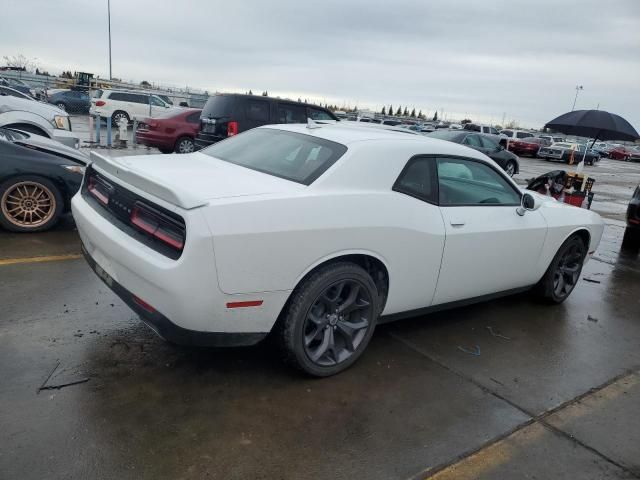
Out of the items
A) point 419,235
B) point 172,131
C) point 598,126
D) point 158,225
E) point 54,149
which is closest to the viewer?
point 158,225

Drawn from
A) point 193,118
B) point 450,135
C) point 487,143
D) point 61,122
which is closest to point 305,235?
point 61,122

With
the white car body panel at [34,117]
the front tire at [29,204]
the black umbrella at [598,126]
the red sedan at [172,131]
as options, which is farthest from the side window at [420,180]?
the red sedan at [172,131]

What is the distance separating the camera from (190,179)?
311 centimetres

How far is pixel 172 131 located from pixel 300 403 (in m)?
12.0

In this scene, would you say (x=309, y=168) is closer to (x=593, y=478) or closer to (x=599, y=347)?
(x=593, y=478)

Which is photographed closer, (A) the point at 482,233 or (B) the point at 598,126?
(A) the point at 482,233

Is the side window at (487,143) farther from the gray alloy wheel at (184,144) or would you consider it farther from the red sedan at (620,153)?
the red sedan at (620,153)

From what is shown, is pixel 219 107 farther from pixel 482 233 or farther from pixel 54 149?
pixel 482 233

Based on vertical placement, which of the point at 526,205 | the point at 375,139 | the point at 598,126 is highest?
the point at 598,126

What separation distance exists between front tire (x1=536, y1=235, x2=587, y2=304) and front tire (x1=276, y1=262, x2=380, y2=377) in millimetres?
2280

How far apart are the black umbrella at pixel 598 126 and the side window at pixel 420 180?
22.2ft

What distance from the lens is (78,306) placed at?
3.96 metres

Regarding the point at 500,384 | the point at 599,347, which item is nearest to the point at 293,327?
the point at 500,384

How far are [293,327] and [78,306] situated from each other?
1.94 meters
